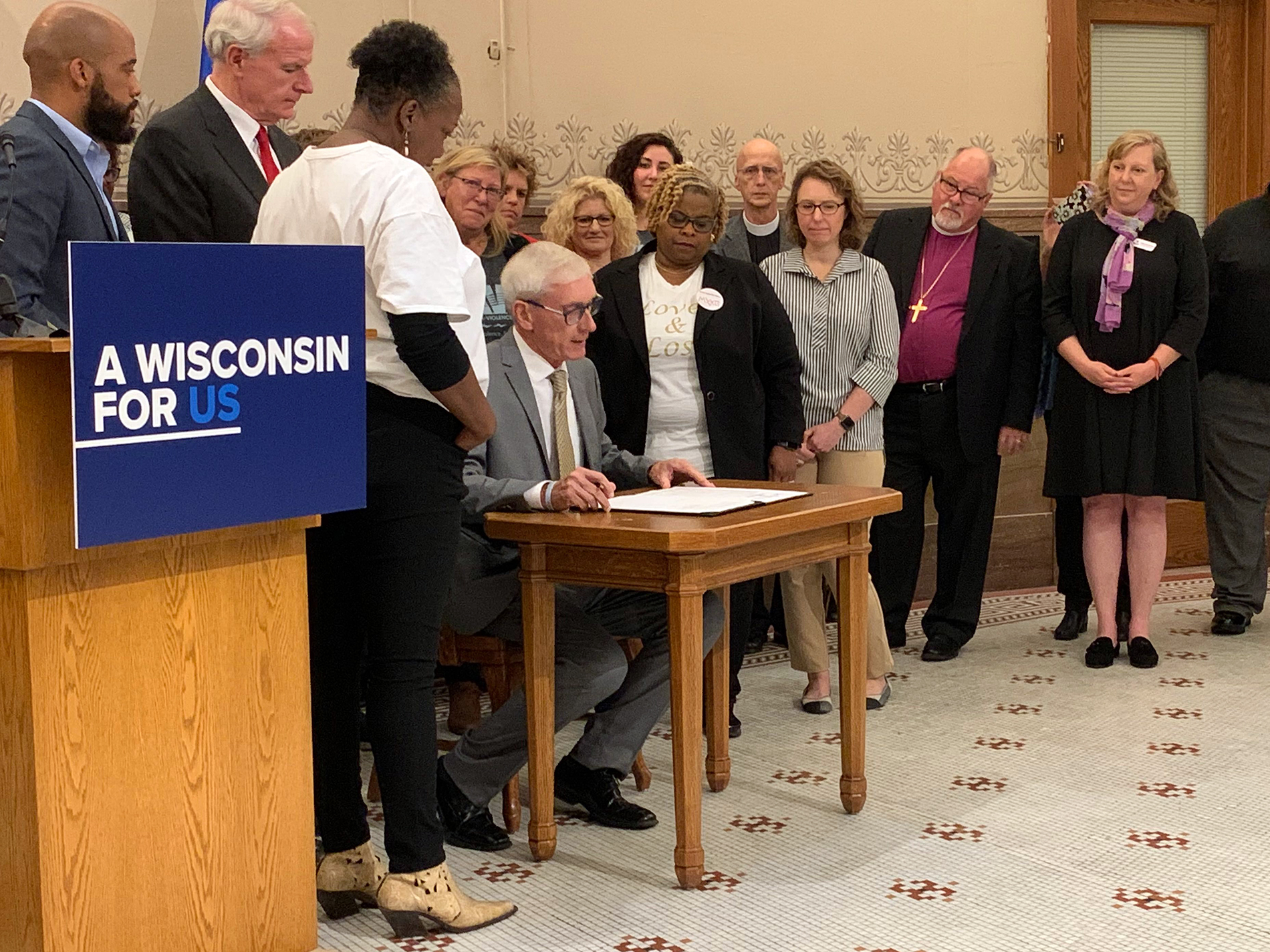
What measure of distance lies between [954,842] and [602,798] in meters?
0.77

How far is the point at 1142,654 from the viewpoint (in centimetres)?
482

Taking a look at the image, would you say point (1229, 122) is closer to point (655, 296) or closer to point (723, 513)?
point (655, 296)

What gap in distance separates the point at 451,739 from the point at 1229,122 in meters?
4.86

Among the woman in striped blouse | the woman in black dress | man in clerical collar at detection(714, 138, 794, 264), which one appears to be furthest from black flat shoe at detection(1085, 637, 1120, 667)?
man in clerical collar at detection(714, 138, 794, 264)

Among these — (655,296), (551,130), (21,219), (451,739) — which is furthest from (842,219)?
(21,219)

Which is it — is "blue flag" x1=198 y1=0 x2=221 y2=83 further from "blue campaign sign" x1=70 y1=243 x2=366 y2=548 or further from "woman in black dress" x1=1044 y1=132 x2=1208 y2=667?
"woman in black dress" x1=1044 y1=132 x2=1208 y2=667

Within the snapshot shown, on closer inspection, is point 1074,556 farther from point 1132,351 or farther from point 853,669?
point 853,669

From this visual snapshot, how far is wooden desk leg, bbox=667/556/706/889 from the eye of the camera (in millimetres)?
2848

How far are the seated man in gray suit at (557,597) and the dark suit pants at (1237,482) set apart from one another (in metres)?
2.75

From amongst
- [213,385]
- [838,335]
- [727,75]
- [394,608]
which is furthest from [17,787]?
[727,75]

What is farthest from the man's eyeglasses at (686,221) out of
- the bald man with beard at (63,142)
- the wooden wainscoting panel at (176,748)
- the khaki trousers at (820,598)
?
the wooden wainscoting panel at (176,748)

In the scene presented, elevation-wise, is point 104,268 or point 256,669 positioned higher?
point 104,268

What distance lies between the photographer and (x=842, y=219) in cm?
444

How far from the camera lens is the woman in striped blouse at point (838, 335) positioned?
440 cm
